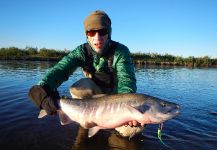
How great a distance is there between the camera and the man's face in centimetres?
508

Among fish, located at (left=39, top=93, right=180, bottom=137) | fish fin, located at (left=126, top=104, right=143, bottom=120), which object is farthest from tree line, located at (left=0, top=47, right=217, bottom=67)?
fish fin, located at (left=126, top=104, right=143, bottom=120)

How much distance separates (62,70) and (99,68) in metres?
0.82

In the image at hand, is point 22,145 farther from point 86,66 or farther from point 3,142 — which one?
point 86,66

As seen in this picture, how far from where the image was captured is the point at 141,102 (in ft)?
12.8

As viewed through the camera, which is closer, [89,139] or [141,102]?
[141,102]

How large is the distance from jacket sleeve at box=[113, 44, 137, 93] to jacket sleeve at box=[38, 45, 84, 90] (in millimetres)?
728

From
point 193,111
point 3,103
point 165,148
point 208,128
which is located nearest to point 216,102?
point 193,111

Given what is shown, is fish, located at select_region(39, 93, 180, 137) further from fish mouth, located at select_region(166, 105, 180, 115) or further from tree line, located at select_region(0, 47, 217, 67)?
tree line, located at select_region(0, 47, 217, 67)

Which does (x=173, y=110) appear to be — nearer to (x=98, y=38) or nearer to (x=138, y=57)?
→ (x=98, y=38)

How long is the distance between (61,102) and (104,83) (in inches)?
64.7

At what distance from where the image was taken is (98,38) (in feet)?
16.9

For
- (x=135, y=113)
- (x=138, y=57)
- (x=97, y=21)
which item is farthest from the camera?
(x=138, y=57)

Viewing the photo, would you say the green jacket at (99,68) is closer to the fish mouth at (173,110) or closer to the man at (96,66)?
the man at (96,66)

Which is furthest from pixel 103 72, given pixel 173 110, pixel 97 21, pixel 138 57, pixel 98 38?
pixel 138 57
